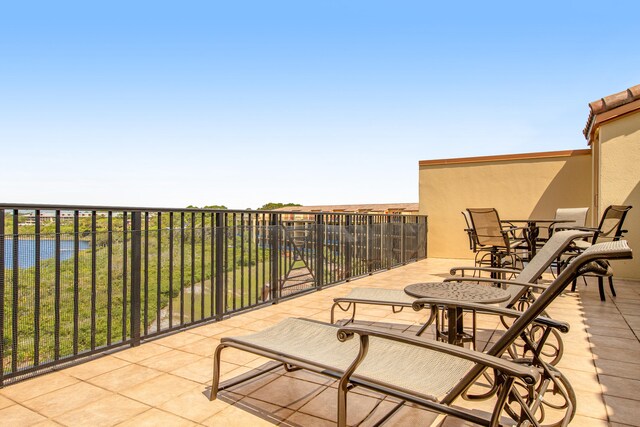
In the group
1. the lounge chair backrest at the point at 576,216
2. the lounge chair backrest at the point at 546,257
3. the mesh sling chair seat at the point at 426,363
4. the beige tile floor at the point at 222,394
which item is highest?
the lounge chair backrest at the point at 576,216

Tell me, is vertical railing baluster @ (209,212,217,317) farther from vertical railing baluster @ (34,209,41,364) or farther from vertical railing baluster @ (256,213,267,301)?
vertical railing baluster @ (34,209,41,364)

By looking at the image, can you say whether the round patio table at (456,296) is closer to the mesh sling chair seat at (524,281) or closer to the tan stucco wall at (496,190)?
the mesh sling chair seat at (524,281)

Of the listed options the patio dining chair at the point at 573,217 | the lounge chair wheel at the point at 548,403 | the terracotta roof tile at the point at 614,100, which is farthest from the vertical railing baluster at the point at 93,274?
the terracotta roof tile at the point at 614,100

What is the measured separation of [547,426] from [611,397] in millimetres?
647

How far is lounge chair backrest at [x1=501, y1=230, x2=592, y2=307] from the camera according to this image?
6.35ft

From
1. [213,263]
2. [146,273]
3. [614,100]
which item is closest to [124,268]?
[146,273]

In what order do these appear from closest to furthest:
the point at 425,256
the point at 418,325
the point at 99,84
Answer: the point at 418,325, the point at 425,256, the point at 99,84

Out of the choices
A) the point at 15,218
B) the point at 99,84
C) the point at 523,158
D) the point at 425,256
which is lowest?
the point at 425,256

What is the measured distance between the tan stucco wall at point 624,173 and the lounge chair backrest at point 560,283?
6.01 metres

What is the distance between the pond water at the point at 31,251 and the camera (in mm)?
2068

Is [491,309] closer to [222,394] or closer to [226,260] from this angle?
[222,394]

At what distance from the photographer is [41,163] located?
2345 cm

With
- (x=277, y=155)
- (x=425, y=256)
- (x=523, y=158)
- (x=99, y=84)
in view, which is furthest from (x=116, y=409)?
(x=277, y=155)

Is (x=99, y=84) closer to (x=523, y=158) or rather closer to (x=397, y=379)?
(x=523, y=158)
